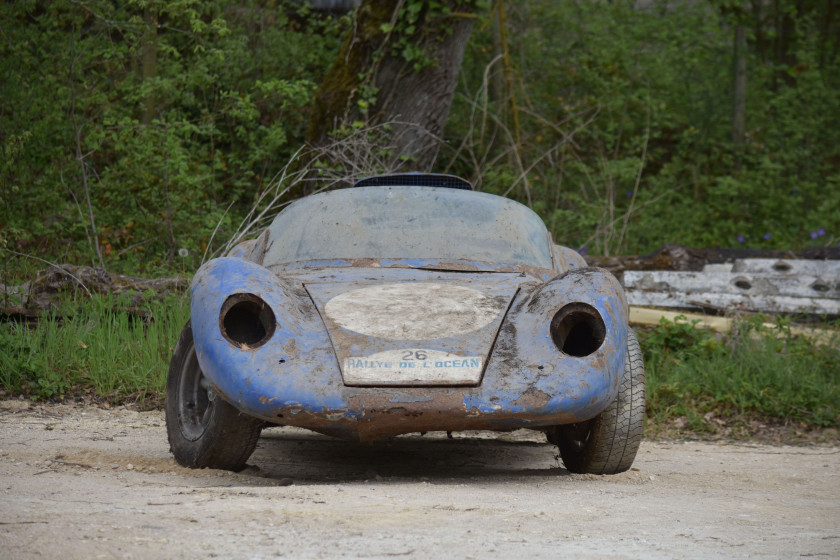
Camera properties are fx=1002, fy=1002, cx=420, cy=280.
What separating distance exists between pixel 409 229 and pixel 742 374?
120 inches

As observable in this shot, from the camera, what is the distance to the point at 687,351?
7250 mm

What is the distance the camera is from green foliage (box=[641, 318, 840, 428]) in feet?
21.8

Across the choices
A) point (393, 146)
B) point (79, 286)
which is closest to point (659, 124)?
point (393, 146)

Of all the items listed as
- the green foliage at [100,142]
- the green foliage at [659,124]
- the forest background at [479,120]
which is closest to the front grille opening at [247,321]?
the forest background at [479,120]

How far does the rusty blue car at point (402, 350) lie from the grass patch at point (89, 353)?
2.08 meters

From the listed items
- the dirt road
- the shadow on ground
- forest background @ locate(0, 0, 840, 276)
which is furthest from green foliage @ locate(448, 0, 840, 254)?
the dirt road

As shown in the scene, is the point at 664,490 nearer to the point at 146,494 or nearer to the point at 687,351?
the point at 146,494

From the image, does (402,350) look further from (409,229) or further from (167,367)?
(167,367)

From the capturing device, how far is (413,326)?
4.04 m

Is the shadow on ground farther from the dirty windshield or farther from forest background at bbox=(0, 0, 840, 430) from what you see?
forest background at bbox=(0, 0, 840, 430)

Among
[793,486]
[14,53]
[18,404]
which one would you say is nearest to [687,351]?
[793,486]

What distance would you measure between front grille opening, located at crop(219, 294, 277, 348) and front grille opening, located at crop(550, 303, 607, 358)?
1160 mm

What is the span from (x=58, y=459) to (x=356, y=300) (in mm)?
1476

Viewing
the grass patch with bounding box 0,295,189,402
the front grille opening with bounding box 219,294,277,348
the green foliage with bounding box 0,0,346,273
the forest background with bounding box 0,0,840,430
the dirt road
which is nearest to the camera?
the dirt road
